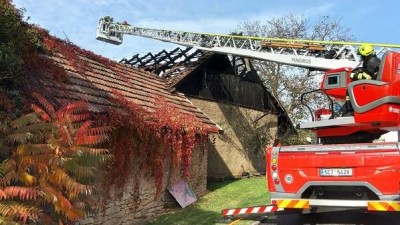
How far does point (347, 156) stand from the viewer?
24.4ft

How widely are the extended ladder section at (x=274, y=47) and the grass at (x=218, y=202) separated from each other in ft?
16.1

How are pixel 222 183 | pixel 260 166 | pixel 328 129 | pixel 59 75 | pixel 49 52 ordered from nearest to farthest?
1. pixel 328 129
2. pixel 59 75
3. pixel 49 52
4. pixel 222 183
5. pixel 260 166

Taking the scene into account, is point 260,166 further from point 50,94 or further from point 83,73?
point 50,94

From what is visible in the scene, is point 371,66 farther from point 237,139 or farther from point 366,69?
point 237,139

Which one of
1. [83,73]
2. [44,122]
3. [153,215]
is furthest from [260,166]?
[44,122]

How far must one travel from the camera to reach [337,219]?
9031mm

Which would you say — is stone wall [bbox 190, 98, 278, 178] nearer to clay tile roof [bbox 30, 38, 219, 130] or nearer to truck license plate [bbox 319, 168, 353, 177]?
clay tile roof [bbox 30, 38, 219, 130]

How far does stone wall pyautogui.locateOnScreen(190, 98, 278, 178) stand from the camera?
19031 mm

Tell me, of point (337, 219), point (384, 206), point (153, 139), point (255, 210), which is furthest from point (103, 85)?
point (384, 206)

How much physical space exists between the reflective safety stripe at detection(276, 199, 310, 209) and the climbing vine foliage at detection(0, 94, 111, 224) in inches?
136

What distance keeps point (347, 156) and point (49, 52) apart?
7814mm

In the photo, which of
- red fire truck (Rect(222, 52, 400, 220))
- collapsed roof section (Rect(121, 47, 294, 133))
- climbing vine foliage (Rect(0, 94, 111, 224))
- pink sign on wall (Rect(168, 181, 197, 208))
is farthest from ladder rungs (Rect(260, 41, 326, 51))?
climbing vine foliage (Rect(0, 94, 111, 224))

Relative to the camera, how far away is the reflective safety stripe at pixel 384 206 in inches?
278

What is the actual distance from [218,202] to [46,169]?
28.9ft
